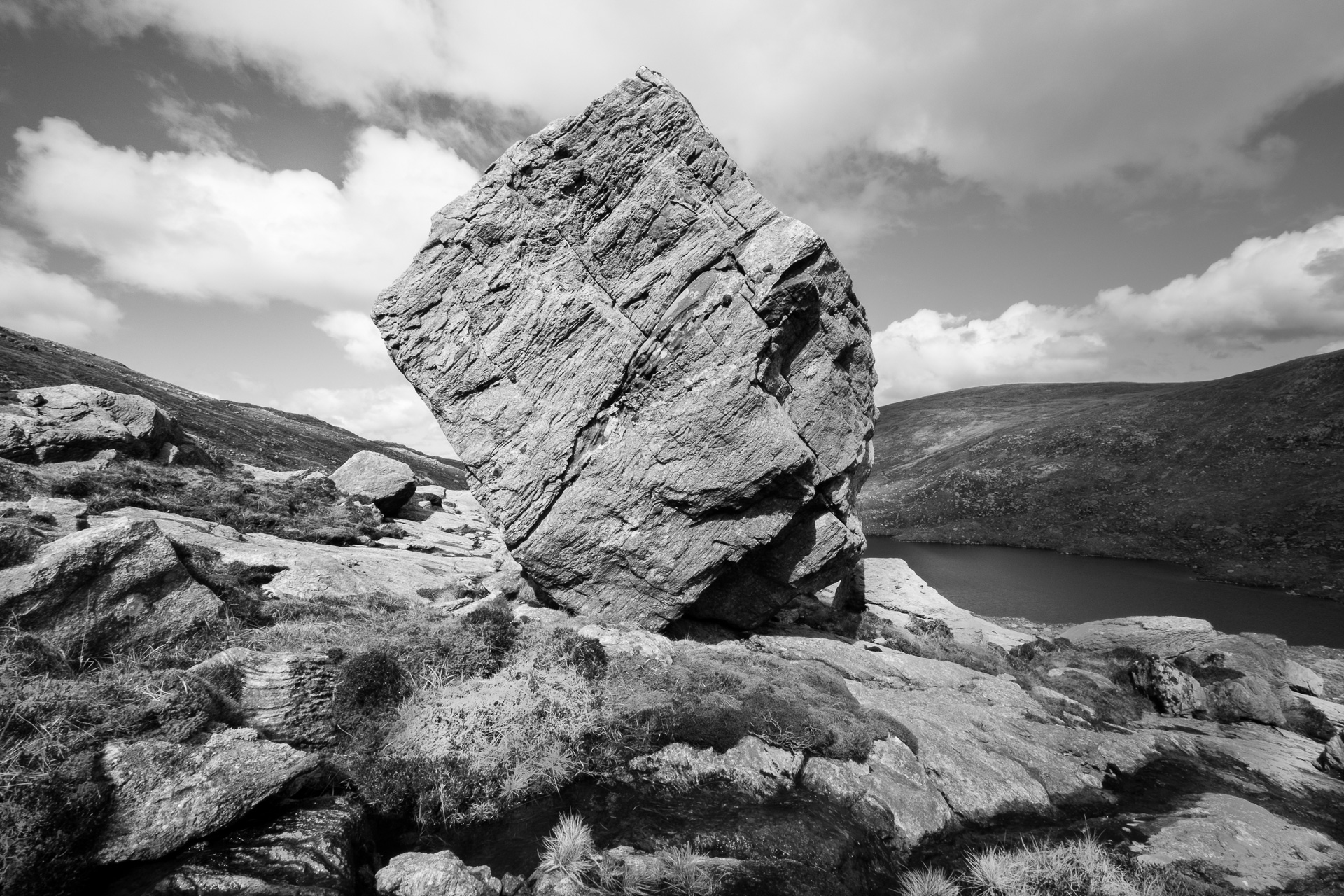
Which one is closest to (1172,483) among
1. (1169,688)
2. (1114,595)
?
(1114,595)

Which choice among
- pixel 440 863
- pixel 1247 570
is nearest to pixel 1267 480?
pixel 1247 570

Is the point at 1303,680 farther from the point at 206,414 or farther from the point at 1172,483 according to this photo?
the point at 206,414

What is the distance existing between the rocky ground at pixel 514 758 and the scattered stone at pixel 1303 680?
12451 millimetres

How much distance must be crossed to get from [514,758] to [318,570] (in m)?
13.8

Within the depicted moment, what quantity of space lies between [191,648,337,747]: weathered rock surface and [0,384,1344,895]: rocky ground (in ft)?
0.17

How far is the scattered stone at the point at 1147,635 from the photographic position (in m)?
33.2

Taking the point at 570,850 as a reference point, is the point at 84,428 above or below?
above

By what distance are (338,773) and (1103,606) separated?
8581cm

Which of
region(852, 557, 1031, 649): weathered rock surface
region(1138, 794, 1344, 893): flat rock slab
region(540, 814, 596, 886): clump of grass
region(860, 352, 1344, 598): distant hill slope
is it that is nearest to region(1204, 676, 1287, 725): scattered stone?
region(852, 557, 1031, 649): weathered rock surface

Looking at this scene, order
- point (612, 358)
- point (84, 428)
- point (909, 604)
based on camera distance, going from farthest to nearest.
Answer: point (909, 604) → point (84, 428) → point (612, 358)

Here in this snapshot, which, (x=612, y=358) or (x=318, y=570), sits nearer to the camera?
(x=318, y=570)

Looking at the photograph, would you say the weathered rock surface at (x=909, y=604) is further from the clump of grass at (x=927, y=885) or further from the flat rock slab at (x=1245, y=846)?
the clump of grass at (x=927, y=885)

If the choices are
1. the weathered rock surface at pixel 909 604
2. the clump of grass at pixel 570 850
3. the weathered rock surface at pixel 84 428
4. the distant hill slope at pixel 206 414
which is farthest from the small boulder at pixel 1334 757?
the distant hill slope at pixel 206 414

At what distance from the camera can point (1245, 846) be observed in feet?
41.2
